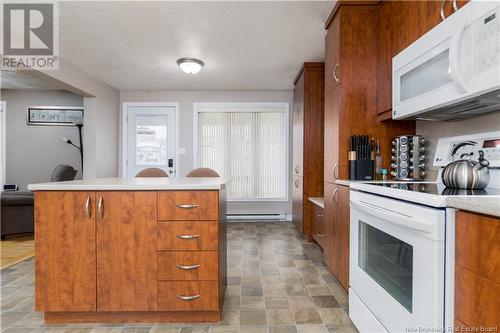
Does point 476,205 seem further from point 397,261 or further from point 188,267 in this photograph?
point 188,267

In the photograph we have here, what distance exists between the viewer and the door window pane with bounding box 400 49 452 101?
1395mm

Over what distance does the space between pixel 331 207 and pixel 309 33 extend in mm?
1757

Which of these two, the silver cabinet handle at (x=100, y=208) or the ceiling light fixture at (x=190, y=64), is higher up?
the ceiling light fixture at (x=190, y=64)

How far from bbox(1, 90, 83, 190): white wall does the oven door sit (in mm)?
5137

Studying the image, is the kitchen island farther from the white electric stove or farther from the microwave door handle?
the microwave door handle

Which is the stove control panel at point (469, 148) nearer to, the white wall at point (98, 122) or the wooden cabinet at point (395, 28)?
the wooden cabinet at point (395, 28)

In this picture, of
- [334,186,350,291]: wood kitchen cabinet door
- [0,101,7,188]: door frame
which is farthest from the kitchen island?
[0,101,7,188]: door frame

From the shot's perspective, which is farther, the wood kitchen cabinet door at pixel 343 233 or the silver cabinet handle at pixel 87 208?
the wood kitchen cabinet door at pixel 343 233

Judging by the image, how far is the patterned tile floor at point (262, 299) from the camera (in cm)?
172

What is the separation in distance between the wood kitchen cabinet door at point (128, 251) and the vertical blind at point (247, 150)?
3387mm

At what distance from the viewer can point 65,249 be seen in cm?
→ 170

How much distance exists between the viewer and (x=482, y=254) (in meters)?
0.83

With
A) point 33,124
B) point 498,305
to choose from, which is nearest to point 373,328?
point 498,305

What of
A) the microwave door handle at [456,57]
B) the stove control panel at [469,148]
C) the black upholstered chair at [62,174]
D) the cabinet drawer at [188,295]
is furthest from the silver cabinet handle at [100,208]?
the black upholstered chair at [62,174]
